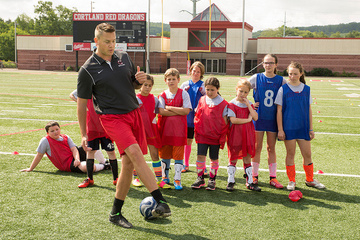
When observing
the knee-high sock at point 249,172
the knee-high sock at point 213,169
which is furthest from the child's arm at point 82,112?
the knee-high sock at point 249,172

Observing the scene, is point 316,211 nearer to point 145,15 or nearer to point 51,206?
point 51,206

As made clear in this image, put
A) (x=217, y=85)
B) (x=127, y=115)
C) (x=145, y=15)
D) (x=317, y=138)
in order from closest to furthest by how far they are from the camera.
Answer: (x=127, y=115), (x=217, y=85), (x=317, y=138), (x=145, y=15)

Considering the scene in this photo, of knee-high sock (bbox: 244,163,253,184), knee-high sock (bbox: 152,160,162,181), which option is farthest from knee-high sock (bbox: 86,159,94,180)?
knee-high sock (bbox: 244,163,253,184)

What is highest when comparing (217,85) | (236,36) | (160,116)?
(236,36)

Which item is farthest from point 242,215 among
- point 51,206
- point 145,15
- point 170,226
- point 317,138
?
point 145,15

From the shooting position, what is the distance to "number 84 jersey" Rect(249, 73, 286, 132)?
5016mm

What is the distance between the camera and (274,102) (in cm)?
496

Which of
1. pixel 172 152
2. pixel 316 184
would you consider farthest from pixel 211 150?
pixel 316 184

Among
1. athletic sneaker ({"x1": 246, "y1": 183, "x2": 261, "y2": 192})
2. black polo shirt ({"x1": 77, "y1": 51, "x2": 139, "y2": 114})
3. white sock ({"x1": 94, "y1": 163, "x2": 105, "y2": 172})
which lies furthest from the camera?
white sock ({"x1": 94, "y1": 163, "x2": 105, "y2": 172})

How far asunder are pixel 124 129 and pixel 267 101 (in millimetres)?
2313

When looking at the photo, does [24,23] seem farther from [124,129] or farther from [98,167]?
[124,129]

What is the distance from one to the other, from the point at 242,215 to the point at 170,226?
82cm

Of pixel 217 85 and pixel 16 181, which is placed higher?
pixel 217 85

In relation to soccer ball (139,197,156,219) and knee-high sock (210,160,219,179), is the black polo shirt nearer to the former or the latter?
soccer ball (139,197,156,219)
